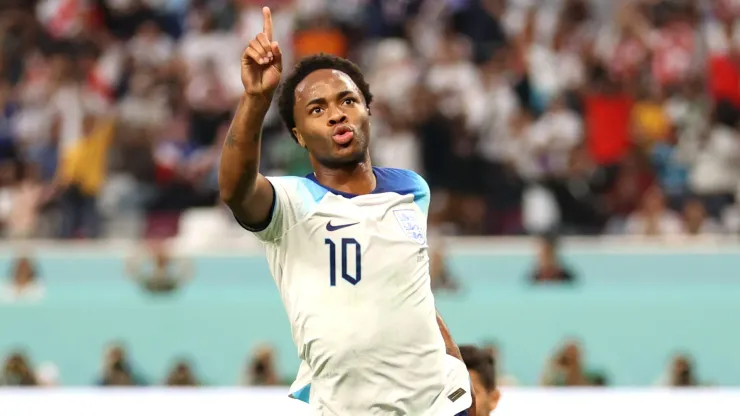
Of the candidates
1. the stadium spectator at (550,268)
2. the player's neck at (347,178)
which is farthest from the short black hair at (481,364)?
the stadium spectator at (550,268)

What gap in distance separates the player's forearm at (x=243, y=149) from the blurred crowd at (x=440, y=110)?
606 cm

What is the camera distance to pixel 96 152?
33.8 feet

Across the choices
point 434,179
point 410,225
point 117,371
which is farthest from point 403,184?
point 434,179

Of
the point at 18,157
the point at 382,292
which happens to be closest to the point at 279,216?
the point at 382,292

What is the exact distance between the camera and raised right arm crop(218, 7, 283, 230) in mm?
3068

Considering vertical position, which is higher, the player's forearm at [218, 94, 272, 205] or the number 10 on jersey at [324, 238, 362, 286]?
the player's forearm at [218, 94, 272, 205]

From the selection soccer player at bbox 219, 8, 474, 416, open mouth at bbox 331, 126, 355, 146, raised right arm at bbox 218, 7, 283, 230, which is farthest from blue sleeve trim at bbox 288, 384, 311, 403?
open mouth at bbox 331, 126, 355, 146

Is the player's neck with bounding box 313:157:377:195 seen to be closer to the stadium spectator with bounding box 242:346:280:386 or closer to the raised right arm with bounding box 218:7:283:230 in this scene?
the raised right arm with bounding box 218:7:283:230

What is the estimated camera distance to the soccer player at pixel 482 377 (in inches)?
171

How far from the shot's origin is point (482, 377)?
14.4 feet

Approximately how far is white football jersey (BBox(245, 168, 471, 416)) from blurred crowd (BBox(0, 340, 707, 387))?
387 centimetres

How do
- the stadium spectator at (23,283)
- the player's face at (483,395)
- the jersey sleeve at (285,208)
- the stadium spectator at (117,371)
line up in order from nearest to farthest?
the jersey sleeve at (285,208) < the player's face at (483,395) < the stadium spectator at (117,371) < the stadium spectator at (23,283)

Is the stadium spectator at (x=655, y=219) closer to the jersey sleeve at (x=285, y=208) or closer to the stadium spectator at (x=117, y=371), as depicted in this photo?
the stadium spectator at (x=117, y=371)

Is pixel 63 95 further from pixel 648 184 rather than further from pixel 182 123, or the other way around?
pixel 648 184
